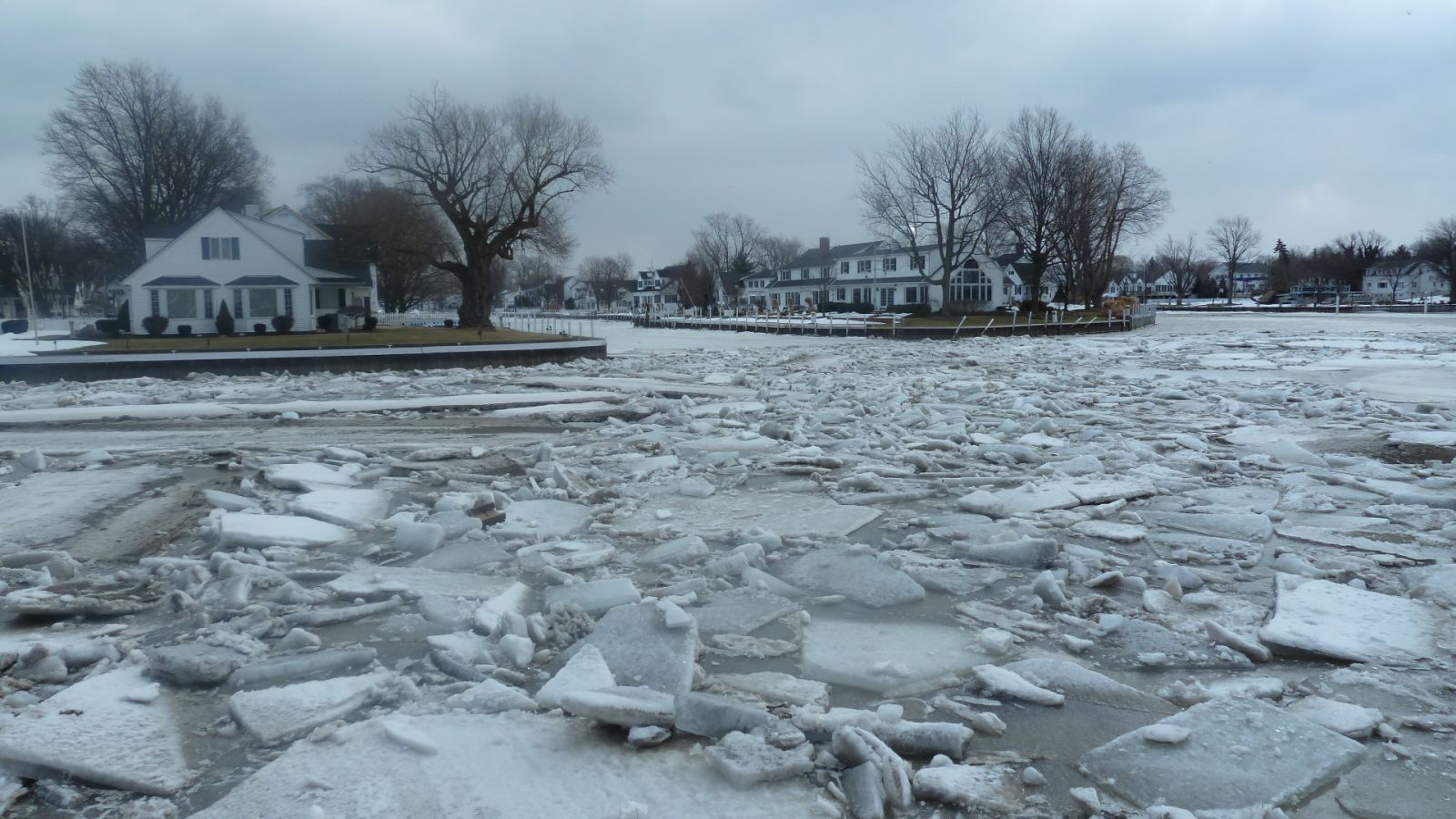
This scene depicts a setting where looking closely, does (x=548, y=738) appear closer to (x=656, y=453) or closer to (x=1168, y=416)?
(x=656, y=453)

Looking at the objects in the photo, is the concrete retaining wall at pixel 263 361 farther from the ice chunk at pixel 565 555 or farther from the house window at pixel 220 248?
the house window at pixel 220 248

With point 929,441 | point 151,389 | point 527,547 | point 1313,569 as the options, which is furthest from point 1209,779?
point 151,389

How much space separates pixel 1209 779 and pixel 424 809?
2.02 metres

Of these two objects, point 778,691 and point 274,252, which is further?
point 274,252

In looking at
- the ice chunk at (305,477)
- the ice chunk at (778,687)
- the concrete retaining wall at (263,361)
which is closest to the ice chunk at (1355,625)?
the ice chunk at (778,687)

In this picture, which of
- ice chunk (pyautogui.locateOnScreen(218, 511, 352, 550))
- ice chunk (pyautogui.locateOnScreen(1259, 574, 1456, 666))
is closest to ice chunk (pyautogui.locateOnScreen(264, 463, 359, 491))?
ice chunk (pyautogui.locateOnScreen(218, 511, 352, 550))

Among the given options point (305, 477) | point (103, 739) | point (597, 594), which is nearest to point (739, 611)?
point (597, 594)

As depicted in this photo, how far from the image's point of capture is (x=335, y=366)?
22.2 metres

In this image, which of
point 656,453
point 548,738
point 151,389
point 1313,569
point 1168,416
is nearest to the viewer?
point 548,738

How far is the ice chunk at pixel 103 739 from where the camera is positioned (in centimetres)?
259

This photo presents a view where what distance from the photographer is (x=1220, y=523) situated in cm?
529

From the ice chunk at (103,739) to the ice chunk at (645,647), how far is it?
4.26 ft

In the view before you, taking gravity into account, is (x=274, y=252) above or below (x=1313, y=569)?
above

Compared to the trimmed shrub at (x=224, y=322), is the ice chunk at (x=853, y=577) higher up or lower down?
lower down
